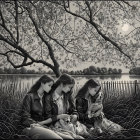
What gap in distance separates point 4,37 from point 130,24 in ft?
10.4

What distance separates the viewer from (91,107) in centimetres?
742

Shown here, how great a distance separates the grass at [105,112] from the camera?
7.22 m

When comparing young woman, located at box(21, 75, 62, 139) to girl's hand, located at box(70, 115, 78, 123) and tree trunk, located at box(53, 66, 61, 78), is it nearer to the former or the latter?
girl's hand, located at box(70, 115, 78, 123)

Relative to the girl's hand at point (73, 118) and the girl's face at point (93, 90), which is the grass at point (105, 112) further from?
the girl's face at point (93, 90)

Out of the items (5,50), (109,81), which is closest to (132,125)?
(109,81)

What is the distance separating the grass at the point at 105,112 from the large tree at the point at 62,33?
0.77m

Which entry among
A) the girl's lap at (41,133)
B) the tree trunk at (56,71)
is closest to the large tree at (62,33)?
the tree trunk at (56,71)

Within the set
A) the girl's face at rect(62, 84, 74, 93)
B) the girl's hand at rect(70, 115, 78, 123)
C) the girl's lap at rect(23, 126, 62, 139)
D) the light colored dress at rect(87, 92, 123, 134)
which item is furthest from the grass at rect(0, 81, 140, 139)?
the girl's face at rect(62, 84, 74, 93)

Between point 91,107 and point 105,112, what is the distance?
46.1 inches

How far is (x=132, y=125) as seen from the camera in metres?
7.90

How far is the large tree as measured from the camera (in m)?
9.34

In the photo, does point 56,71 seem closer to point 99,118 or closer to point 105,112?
point 105,112

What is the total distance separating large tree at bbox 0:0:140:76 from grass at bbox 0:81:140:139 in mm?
766

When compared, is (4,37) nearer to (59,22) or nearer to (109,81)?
(59,22)
